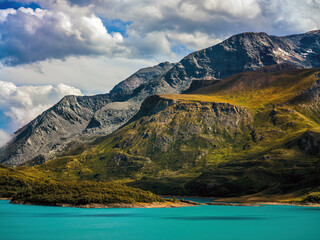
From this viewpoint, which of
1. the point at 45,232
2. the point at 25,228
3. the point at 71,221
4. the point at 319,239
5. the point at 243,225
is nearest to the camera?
the point at 319,239

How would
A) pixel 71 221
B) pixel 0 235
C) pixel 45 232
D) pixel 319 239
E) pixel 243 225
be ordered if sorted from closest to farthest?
pixel 319 239 → pixel 0 235 → pixel 45 232 → pixel 243 225 → pixel 71 221

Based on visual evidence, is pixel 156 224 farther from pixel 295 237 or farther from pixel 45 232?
pixel 295 237

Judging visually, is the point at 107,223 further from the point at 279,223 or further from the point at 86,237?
the point at 279,223

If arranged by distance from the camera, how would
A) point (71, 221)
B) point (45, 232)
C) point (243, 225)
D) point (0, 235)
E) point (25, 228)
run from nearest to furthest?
point (0, 235) → point (45, 232) → point (25, 228) → point (243, 225) → point (71, 221)

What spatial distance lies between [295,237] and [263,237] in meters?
10.2

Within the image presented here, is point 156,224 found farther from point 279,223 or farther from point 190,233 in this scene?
point 279,223

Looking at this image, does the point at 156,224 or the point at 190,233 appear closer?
the point at 190,233

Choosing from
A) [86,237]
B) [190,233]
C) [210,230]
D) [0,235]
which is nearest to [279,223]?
[210,230]

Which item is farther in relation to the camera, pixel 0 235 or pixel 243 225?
pixel 243 225

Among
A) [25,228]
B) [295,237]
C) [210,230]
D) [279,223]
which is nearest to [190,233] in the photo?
[210,230]

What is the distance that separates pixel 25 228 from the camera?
487ft

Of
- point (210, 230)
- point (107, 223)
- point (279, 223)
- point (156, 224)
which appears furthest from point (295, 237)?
point (107, 223)

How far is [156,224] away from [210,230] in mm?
28077

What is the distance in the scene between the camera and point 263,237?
126312mm
